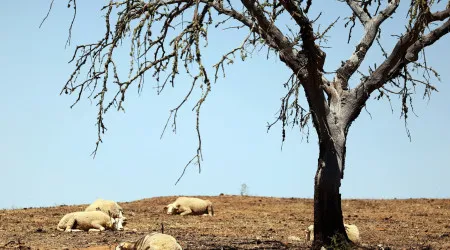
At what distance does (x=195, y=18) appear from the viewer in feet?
31.2

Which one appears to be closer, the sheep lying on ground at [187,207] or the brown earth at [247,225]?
the brown earth at [247,225]

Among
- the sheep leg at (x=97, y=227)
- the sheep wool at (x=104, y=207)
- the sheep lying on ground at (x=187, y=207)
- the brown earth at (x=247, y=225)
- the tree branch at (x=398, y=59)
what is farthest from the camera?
the sheep lying on ground at (x=187, y=207)

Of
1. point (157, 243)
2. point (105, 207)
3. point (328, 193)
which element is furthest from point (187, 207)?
point (157, 243)

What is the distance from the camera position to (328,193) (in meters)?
11.8

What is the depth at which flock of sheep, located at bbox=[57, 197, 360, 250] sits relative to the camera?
10.0 m

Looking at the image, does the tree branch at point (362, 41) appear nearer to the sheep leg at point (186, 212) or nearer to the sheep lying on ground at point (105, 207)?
the sheep lying on ground at point (105, 207)

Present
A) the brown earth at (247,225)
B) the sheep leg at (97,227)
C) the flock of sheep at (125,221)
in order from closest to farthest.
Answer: the flock of sheep at (125,221), the brown earth at (247,225), the sheep leg at (97,227)

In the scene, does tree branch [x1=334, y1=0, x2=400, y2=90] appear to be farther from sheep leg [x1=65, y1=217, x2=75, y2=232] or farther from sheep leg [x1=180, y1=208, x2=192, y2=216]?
sheep leg [x1=180, y1=208, x2=192, y2=216]

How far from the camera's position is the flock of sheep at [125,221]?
1002 centimetres

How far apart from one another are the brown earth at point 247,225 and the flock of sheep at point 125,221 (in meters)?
0.35

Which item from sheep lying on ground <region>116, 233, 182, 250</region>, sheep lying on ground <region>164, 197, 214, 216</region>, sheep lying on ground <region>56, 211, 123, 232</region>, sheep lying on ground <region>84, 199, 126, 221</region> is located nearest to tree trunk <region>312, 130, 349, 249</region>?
sheep lying on ground <region>116, 233, 182, 250</region>

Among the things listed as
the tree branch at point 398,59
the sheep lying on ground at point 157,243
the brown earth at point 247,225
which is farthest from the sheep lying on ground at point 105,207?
the tree branch at point 398,59

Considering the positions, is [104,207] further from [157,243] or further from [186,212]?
[157,243]

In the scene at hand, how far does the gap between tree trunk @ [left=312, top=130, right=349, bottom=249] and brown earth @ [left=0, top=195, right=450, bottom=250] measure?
0.88 metres
